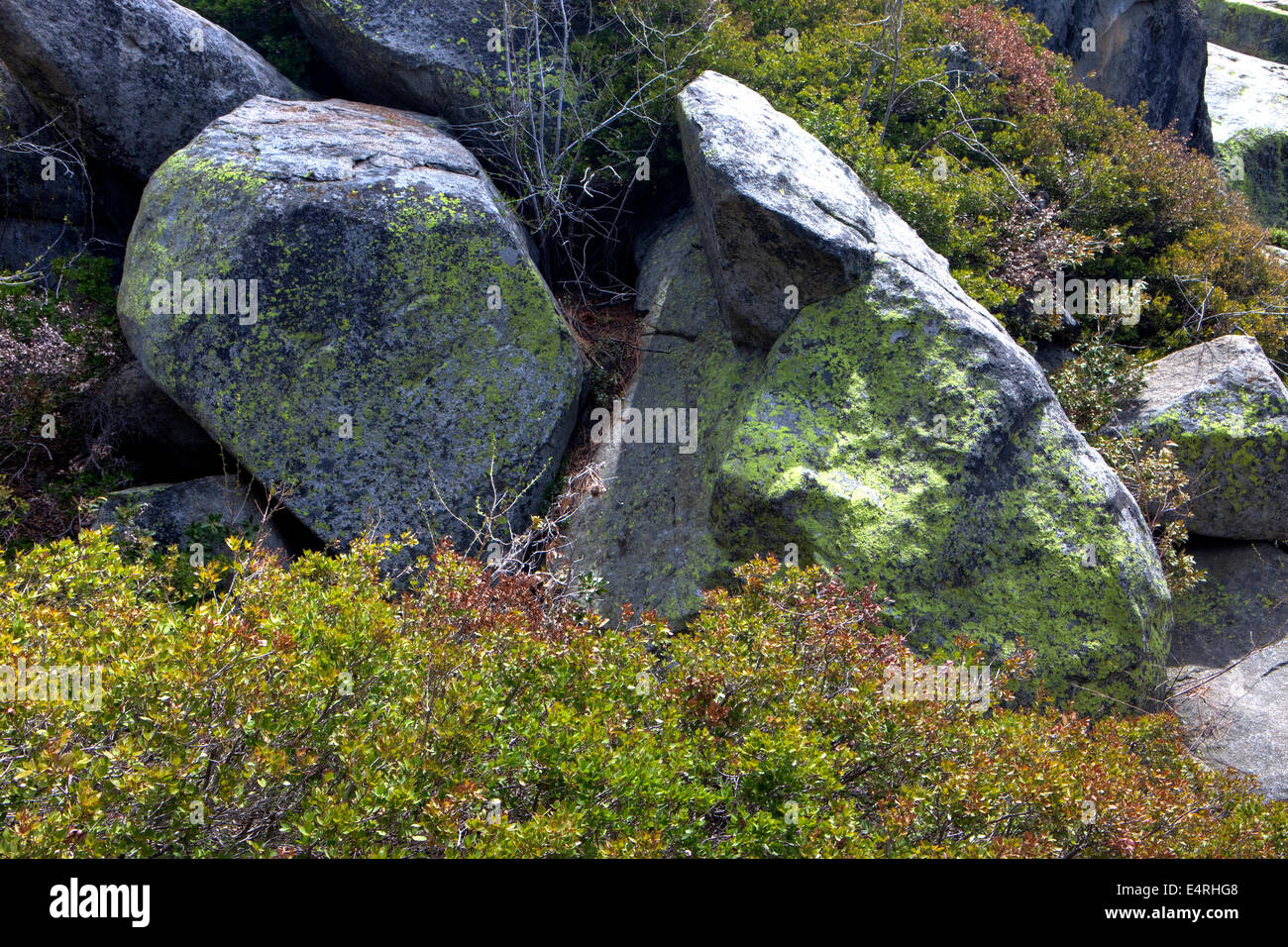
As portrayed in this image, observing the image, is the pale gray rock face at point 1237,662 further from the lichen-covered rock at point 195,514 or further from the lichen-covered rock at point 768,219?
the lichen-covered rock at point 195,514

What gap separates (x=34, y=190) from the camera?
29.9 ft

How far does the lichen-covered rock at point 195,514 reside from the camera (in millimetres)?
6734

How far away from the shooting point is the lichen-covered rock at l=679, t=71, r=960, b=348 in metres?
6.64

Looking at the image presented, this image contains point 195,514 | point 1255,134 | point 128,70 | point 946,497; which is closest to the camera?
point 946,497

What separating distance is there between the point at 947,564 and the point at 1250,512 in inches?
145

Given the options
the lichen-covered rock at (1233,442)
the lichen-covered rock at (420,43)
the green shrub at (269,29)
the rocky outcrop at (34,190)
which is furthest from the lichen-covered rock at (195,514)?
the lichen-covered rock at (1233,442)

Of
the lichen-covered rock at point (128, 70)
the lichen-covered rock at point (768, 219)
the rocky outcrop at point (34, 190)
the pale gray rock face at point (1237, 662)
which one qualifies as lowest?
the pale gray rock face at point (1237, 662)

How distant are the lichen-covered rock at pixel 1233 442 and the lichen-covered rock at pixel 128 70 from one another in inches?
380

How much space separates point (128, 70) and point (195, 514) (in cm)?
488

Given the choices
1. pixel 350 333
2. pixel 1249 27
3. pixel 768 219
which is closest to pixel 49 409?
pixel 350 333

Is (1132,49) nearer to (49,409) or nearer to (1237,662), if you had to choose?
(1237,662)

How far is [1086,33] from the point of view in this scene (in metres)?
13.8

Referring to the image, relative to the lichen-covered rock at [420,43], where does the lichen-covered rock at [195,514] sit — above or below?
below

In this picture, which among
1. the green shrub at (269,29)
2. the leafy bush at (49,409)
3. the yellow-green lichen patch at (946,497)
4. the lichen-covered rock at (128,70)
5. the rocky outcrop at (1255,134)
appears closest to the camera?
the yellow-green lichen patch at (946,497)
